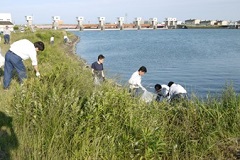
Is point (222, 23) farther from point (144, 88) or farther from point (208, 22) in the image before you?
point (144, 88)

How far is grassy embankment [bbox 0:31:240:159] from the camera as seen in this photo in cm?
392

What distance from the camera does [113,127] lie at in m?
4.24

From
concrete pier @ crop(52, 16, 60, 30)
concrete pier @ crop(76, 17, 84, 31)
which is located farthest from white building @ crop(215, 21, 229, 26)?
concrete pier @ crop(52, 16, 60, 30)

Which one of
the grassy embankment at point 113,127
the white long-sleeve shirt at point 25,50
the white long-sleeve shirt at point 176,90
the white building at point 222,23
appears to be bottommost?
the white long-sleeve shirt at point 176,90

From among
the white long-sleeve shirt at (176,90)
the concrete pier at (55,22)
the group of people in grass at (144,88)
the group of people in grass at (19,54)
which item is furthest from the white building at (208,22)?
the group of people in grass at (19,54)

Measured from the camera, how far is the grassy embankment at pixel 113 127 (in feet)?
12.9

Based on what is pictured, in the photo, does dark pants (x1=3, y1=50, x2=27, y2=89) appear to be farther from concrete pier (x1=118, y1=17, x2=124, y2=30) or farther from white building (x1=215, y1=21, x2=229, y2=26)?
white building (x1=215, y1=21, x2=229, y2=26)

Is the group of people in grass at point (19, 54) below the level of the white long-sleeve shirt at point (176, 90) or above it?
above

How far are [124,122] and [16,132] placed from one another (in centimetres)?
184

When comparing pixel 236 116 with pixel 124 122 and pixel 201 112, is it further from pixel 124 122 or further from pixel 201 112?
pixel 124 122

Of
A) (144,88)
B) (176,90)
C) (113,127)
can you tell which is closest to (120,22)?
(144,88)

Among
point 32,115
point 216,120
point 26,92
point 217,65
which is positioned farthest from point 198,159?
→ point 217,65

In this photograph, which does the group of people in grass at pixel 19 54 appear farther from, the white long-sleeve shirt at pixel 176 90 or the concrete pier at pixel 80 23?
the concrete pier at pixel 80 23

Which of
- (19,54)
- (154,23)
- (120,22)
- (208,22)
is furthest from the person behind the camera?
(208,22)
